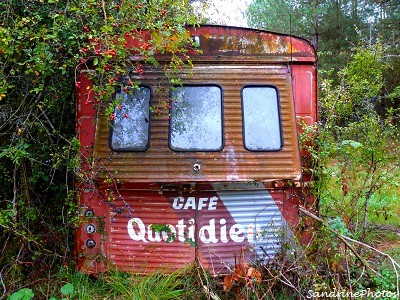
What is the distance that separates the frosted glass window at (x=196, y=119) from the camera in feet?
12.2

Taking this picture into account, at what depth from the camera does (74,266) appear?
156 inches

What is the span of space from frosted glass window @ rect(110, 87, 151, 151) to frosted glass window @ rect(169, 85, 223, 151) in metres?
0.24

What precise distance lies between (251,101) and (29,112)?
2.08m

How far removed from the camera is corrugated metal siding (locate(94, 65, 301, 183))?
359 cm

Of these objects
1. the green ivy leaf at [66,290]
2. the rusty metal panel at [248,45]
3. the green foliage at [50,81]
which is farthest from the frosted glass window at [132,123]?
the green ivy leaf at [66,290]

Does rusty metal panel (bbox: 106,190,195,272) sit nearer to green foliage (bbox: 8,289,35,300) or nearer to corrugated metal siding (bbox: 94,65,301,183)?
corrugated metal siding (bbox: 94,65,301,183)

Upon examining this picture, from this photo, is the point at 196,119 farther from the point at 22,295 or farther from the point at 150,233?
the point at 22,295

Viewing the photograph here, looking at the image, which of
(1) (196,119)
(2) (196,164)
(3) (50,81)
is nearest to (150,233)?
(2) (196,164)

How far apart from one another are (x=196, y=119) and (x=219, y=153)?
40 centimetres

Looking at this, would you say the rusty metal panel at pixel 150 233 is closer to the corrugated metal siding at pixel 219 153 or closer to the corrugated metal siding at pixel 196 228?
the corrugated metal siding at pixel 196 228

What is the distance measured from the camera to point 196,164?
3.62 meters

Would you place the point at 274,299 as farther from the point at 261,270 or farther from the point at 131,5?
the point at 131,5
